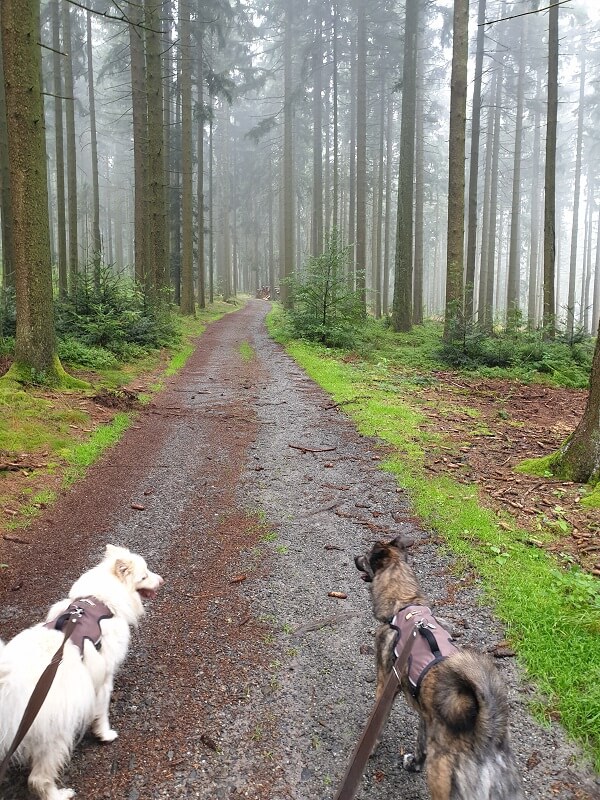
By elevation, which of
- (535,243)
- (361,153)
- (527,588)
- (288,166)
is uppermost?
(288,166)

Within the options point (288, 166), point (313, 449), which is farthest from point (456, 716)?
point (288, 166)

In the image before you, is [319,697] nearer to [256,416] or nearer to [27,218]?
[256,416]

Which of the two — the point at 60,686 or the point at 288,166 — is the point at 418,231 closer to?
the point at 288,166

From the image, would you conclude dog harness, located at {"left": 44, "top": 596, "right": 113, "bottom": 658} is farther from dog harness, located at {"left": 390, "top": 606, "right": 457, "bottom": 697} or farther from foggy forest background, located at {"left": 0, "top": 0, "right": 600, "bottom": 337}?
foggy forest background, located at {"left": 0, "top": 0, "right": 600, "bottom": 337}

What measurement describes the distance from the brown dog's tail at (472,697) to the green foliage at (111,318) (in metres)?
11.6

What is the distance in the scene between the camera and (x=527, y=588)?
3.98m

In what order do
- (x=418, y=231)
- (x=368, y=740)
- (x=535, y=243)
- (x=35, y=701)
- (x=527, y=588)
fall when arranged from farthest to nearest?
(x=535, y=243), (x=418, y=231), (x=527, y=588), (x=35, y=701), (x=368, y=740)

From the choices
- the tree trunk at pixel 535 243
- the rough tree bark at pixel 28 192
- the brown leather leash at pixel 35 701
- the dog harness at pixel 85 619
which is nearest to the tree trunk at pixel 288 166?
the tree trunk at pixel 535 243

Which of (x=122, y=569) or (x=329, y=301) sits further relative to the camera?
(x=329, y=301)

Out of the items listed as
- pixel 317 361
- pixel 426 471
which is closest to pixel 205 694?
pixel 426 471

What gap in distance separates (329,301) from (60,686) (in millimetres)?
15571

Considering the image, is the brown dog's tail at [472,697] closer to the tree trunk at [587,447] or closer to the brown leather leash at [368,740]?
the brown leather leash at [368,740]

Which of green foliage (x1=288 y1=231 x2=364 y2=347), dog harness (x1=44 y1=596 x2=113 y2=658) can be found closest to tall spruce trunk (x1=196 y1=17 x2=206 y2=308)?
green foliage (x1=288 y1=231 x2=364 y2=347)

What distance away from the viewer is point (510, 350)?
571 inches
